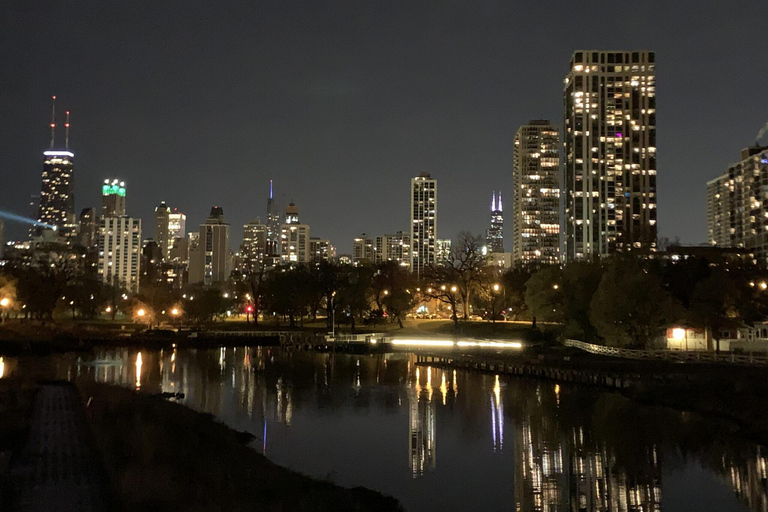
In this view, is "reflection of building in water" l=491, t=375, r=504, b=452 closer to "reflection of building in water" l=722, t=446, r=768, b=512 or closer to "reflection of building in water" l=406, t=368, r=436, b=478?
"reflection of building in water" l=406, t=368, r=436, b=478

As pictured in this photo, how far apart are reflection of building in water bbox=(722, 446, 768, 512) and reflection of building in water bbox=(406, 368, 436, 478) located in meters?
11.3

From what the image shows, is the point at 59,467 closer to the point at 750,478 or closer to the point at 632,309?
the point at 750,478

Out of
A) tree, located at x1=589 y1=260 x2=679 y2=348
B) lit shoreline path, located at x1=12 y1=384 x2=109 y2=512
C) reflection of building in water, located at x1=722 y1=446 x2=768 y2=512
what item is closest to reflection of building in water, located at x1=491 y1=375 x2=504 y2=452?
reflection of building in water, located at x1=722 y1=446 x2=768 y2=512

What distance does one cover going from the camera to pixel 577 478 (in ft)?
83.4

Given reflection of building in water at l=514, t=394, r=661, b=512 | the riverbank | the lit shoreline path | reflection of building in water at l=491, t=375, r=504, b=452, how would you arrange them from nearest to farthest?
the lit shoreline path, the riverbank, reflection of building in water at l=514, t=394, r=661, b=512, reflection of building in water at l=491, t=375, r=504, b=452

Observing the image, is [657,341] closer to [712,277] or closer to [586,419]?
[712,277]

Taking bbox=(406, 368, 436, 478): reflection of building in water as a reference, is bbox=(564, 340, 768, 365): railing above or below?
above

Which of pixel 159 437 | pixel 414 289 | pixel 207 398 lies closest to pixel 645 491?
pixel 159 437

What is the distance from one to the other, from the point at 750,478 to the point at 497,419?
550 inches

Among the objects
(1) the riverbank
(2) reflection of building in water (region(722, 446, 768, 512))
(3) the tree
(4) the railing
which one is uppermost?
(3) the tree

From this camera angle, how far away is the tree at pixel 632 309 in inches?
2109

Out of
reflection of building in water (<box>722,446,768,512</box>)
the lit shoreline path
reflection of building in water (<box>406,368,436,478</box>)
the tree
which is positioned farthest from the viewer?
the tree

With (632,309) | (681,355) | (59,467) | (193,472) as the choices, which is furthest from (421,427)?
(632,309)

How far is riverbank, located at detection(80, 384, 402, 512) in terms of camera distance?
17.0m
